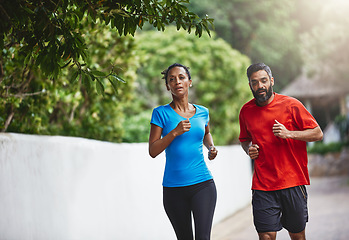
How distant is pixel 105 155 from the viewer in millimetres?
6289

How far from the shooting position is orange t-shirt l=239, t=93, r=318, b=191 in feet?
14.8

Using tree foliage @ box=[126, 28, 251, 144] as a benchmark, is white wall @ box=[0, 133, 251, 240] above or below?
below

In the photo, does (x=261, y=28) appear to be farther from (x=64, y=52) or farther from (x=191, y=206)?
(x=64, y=52)

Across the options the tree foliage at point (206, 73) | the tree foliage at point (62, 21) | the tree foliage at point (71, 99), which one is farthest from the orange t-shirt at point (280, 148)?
the tree foliage at point (206, 73)

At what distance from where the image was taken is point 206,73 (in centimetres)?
1909

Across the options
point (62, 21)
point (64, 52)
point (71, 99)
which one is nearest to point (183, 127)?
point (64, 52)

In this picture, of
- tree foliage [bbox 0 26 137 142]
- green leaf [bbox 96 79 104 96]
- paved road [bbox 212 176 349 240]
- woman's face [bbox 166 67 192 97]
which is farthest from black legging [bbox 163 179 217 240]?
paved road [bbox 212 176 349 240]

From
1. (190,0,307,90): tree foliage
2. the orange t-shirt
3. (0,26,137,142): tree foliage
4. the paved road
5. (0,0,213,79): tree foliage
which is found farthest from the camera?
(190,0,307,90): tree foliage

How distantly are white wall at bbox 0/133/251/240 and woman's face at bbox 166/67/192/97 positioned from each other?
4.08ft

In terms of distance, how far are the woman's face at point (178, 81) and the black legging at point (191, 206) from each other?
2.62ft

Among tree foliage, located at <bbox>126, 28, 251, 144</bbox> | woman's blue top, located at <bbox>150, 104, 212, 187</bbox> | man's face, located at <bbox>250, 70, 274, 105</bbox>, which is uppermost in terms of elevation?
tree foliage, located at <bbox>126, 28, 251, 144</bbox>

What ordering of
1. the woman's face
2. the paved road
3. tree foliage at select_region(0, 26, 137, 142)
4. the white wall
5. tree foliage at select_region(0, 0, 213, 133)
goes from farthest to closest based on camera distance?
the paved road < tree foliage at select_region(0, 26, 137, 142) < the woman's face < the white wall < tree foliage at select_region(0, 0, 213, 133)

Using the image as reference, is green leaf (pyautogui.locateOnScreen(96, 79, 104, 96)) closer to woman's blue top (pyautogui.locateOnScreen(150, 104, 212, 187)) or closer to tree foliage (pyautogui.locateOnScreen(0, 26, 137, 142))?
woman's blue top (pyautogui.locateOnScreen(150, 104, 212, 187))

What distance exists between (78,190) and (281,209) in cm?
205
